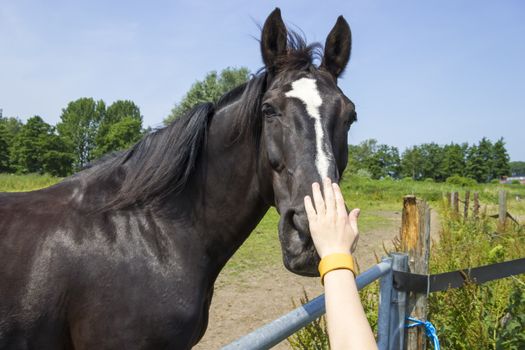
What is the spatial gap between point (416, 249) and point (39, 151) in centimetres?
6224

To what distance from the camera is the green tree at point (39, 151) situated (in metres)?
54.7

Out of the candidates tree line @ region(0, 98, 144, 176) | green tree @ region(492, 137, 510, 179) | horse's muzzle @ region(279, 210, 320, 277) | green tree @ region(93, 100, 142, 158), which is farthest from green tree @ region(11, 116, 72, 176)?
green tree @ region(492, 137, 510, 179)

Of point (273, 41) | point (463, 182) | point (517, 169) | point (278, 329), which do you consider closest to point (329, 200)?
point (278, 329)

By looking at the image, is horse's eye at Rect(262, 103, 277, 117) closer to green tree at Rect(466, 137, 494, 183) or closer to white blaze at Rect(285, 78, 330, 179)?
white blaze at Rect(285, 78, 330, 179)

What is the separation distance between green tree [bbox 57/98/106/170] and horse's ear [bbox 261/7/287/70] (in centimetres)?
6015

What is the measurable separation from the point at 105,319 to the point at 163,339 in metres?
0.30

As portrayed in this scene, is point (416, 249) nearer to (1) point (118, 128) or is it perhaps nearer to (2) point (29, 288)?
(2) point (29, 288)

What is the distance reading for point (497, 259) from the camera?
4941mm

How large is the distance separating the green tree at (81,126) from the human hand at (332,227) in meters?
61.3

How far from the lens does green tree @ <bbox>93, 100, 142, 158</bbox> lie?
157 ft

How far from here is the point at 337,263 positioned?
94 cm

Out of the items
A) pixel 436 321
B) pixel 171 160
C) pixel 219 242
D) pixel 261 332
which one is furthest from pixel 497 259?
pixel 261 332

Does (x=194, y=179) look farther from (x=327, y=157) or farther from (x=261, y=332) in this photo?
(x=261, y=332)

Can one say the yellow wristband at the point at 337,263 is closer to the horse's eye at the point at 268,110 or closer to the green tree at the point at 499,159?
the horse's eye at the point at 268,110
